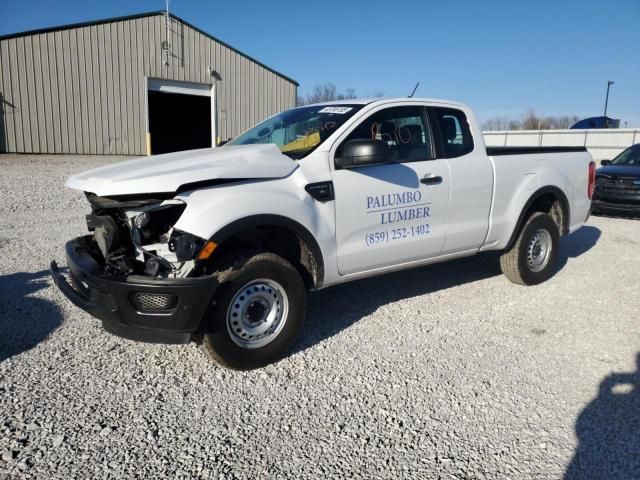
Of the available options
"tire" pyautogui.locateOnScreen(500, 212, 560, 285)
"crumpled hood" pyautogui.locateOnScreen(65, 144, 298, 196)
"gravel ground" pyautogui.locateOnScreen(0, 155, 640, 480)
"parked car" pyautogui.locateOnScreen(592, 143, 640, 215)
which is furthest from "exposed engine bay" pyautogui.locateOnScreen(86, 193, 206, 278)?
"parked car" pyautogui.locateOnScreen(592, 143, 640, 215)

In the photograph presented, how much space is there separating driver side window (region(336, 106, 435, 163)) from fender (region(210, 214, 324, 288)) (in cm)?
105

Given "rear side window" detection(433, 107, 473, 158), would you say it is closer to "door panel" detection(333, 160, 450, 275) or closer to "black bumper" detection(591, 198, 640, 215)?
"door panel" detection(333, 160, 450, 275)

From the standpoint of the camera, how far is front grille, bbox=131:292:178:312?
3.11 m

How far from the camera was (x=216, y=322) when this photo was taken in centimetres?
332

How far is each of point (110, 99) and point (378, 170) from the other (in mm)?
17475

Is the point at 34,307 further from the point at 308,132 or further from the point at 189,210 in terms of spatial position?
the point at 308,132

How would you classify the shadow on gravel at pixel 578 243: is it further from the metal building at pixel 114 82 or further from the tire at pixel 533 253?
the metal building at pixel 114 82

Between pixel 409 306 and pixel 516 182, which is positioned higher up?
pixel 516 182

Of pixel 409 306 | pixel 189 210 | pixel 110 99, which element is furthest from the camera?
pixel 110 99

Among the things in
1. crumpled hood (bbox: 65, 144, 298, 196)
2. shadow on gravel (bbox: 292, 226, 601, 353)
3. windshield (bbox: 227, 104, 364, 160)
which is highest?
windshield (bbox: 227, 104, 364, 160)

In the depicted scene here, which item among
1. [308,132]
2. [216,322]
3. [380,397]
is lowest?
[380,397]

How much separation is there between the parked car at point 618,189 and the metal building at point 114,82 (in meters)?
15.3

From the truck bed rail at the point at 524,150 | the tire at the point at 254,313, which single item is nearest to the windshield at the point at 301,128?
the tire at the point at 254,313

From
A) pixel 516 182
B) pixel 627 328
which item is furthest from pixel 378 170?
pixel 627 328
